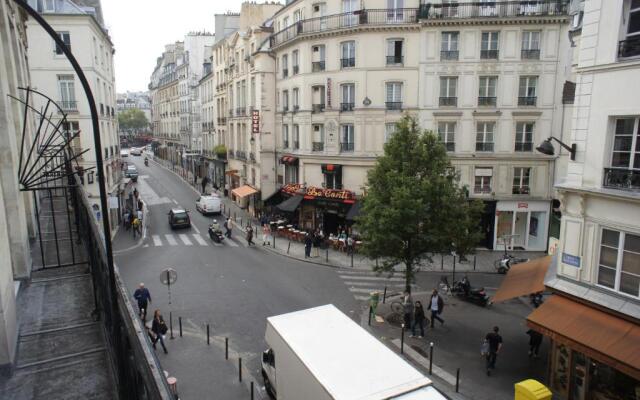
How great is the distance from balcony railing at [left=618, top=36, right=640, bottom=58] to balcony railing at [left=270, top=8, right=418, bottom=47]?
16483 mm

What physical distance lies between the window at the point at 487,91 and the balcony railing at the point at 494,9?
11.3ft

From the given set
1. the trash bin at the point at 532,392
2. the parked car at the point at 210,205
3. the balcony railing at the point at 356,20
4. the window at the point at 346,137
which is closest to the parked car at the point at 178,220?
the parked car at the point at 210,205

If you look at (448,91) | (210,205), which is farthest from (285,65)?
(210,205)

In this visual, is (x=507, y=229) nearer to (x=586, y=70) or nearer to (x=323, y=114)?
(x=323, y=114)

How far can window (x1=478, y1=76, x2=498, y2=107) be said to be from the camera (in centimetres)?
2555

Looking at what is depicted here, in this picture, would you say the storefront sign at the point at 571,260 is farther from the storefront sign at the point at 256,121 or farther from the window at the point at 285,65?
the storefront sign at the point at 256,121

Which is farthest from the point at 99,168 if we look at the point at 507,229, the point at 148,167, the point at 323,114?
the point at 148,167

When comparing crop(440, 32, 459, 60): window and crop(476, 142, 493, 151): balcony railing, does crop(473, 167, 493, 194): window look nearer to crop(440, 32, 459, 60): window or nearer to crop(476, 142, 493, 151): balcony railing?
crop(476, 142, 493, 151): balcony railing

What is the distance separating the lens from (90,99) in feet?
14.6

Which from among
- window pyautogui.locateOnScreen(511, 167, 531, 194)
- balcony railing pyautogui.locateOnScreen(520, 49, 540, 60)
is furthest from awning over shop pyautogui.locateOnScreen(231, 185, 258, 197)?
balcony railing pyautogui.locateOnScreen(520, 49, 540, 60)

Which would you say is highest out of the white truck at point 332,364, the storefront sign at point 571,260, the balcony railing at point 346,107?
the balcony railing at point 346,107

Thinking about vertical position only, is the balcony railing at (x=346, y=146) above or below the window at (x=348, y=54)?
below

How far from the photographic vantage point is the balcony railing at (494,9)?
24312mm

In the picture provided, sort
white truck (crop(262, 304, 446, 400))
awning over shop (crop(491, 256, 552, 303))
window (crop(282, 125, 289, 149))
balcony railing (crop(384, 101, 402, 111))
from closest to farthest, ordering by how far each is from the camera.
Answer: white truck (crop(262, 304, 446, 400))
awning over shop (crop(491, 256, 552, 303))
balcony railing (crop(384, 101, 402, 111))
window (crop(282, 125, 289, 149))
